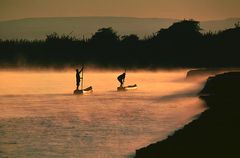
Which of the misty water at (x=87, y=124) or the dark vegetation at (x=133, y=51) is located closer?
the misty water at (x=87, y=124)

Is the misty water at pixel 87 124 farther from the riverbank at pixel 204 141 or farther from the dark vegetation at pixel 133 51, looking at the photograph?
the dark vegetation at pixel 133 51

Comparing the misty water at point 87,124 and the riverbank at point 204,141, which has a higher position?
the riverbank at point 204,141

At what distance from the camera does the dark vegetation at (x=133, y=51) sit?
289 feet

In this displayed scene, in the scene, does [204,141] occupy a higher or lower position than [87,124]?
higher

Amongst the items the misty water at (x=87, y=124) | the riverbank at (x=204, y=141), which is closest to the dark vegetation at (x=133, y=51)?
the misty water at (x=87, y=124)

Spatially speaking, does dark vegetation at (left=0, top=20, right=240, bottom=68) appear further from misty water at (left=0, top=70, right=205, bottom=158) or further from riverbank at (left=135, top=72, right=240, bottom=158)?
riverbank at (left=135, top=72, right=240, bottom=158)

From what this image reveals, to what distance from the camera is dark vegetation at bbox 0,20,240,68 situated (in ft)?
289

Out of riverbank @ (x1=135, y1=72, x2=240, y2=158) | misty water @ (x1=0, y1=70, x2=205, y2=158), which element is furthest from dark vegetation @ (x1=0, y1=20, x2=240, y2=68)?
riverbank @ (x1=135, y1=72, x2=240, y2=158)

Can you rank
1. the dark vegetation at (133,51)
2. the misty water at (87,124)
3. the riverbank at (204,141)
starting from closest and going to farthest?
the riverbank at (204,141), the misty water at (87,124), the dark vegetation at (133,51)

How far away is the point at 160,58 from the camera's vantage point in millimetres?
88750

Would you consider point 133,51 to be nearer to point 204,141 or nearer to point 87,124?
point 87,124

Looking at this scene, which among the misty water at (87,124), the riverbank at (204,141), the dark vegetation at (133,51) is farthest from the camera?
the dark vegetation at (133,51)

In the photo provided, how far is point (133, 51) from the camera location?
298 ft

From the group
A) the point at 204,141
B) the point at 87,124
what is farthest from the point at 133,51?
the point at 204,141
